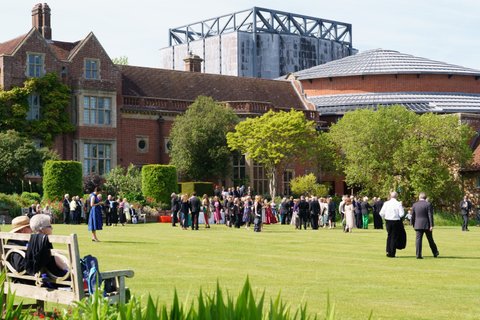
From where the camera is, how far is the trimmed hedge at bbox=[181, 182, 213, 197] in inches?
2188

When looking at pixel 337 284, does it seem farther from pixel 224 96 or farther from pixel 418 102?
pixel 418 102

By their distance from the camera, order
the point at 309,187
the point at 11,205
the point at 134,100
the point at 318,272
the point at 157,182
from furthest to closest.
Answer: the point at 134,100, the point at 309,187, the point at 157,182, the point at 11,205, the point at 318,272

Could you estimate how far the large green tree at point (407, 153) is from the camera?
55469 mm

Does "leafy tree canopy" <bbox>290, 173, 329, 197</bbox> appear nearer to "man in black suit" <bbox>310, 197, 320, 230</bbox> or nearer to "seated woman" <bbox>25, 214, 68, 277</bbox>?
"man in black suit" <bbox>310, 197, 320, 230</bbox>

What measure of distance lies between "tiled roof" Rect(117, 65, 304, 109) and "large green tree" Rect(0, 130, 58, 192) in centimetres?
1226

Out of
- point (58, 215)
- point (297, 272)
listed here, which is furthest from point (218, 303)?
point (58, 215)

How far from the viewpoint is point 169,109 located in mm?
63438

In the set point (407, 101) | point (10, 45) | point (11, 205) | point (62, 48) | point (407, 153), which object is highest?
point (62, 48)

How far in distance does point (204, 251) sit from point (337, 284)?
850cm

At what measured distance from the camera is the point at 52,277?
34.5 ft

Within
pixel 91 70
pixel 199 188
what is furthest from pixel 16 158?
pixel 91 70

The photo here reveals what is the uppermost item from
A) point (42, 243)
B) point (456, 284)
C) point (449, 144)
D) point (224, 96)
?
point (224, 96)

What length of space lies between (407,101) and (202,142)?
2550cm

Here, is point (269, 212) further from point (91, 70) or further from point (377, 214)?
point (91, 70)
